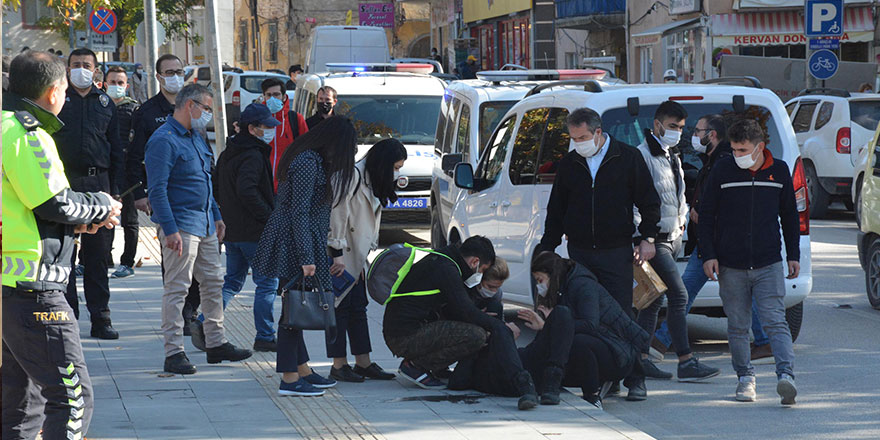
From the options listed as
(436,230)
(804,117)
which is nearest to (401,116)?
(436,230)

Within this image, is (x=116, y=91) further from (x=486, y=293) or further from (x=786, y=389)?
(x=786, y=389)

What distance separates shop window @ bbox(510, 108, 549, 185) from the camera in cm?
928

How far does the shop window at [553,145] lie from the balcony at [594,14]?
30.4 meters

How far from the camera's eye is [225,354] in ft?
26.8

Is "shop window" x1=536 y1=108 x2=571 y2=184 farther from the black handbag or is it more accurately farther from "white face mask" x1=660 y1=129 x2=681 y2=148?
the black handbag

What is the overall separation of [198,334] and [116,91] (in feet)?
11.9

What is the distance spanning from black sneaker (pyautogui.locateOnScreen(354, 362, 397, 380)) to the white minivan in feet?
82.8

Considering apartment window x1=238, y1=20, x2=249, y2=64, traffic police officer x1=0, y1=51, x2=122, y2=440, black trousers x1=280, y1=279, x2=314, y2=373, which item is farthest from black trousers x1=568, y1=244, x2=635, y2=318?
apartment window x1=238, y1=20, x2=249, y2=64

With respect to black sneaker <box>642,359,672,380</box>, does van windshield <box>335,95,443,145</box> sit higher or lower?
higher

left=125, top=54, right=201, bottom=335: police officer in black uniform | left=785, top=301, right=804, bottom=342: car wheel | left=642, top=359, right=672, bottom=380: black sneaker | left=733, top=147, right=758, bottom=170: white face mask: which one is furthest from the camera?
left=125, top=54, right=201, bottom=335: police officer in black uniform

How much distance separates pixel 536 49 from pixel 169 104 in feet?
121

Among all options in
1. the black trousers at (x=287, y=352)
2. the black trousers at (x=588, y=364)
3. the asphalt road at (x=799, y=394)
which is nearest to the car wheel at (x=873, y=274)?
the asphalt road at (x=799, y=394)

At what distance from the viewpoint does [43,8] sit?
64250 millimetres

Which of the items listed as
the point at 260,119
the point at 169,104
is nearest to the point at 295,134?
the point at 169,104
